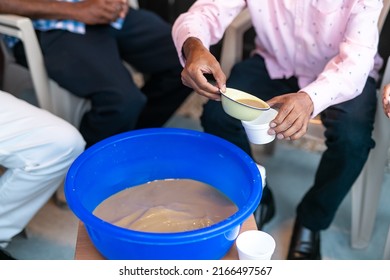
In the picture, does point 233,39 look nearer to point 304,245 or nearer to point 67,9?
point 67,9

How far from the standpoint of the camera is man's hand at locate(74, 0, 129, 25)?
1510 millimetres

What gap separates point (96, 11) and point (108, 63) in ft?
0.53

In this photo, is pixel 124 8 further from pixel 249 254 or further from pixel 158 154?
pixel 249 254

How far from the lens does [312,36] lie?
1369 mm

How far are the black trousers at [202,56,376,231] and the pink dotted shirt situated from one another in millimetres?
62

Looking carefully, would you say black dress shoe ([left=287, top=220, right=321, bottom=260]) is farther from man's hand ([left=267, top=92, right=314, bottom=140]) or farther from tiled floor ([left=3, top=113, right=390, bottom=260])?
man's hand ([left=267, top=92, right=314, bottom=140])

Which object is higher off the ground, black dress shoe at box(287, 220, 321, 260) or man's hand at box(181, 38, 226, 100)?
man's hand at box(181, 38, 226, 100)

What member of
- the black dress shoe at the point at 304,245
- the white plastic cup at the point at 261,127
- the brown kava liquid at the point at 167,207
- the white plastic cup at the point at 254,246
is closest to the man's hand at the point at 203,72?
the white plastic cup at the point at 261,127

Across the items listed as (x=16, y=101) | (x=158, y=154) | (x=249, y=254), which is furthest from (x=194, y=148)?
(x=16, y=101)

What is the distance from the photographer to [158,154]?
119 cm

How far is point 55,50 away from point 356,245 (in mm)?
1116

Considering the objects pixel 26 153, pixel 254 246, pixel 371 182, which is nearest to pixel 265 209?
pixel 371 182

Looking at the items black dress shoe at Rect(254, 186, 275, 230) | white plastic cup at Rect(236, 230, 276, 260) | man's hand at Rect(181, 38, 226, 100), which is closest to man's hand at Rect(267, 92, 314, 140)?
man's hand at Rect(181, 38, 226, 100)
